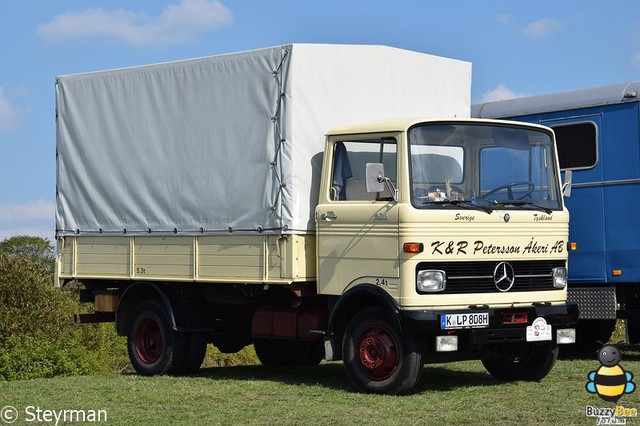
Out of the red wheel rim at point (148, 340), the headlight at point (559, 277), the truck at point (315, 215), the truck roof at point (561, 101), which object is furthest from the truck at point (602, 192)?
the red wheel rim at point (148, 340)

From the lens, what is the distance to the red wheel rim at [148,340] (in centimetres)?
1456

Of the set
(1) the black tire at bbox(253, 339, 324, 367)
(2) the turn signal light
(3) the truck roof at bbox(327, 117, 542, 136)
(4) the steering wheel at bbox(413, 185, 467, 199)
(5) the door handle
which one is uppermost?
(3) the truck roof at bbox(327, 117, 542, 136)

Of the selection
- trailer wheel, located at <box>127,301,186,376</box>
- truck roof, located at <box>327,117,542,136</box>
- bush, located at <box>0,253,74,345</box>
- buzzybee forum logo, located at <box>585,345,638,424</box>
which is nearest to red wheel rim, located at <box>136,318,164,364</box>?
trailer wheel, located at <box>127,301,186,376</box>

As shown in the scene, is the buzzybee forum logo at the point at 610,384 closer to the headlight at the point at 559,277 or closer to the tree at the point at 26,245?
the headlight at the point at 559,277

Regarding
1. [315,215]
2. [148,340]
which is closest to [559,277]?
[315,215]

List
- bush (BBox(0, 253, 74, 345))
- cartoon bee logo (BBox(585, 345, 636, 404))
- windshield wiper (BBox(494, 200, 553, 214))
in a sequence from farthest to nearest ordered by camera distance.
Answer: bush (BBox(0, 253, 74, 345)), windshield wiper (BBox(494, 200, 553, 214)), cartoon bee logo (BBox(585, 345, 636, 404))

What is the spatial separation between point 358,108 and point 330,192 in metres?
A: 1.30

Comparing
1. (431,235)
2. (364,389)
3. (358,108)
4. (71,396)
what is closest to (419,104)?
(358,108)

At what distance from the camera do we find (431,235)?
1148 cm

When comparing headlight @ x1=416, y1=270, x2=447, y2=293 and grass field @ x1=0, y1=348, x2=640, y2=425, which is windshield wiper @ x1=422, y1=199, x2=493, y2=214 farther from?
grass field @ x1=0, y1=348, x2=640, y2=425
